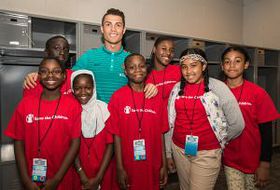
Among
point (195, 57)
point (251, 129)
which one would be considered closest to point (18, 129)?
point (195, 57)

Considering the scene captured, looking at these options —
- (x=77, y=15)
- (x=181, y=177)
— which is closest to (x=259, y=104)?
(x=181, y=177)

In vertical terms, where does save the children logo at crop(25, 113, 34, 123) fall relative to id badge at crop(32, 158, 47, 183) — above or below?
above

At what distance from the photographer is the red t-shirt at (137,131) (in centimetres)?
170

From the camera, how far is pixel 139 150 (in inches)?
66.3

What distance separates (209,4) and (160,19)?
1.35 m

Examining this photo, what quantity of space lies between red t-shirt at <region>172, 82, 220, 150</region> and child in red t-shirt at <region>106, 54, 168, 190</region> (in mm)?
124

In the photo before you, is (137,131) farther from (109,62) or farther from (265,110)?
(265,110)

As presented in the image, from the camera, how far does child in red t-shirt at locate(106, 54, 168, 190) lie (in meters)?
Answer: 1.69

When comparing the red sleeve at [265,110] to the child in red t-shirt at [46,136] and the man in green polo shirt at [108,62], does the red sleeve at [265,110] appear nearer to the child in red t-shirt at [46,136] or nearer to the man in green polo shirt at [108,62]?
the man in green polo shirt at [108,62]

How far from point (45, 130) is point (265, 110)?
1533 millimetres

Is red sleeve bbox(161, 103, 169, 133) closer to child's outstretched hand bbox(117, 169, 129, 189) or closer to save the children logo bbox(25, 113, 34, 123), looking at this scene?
child's outstretched hand bbox(117, 169, 129, 189)

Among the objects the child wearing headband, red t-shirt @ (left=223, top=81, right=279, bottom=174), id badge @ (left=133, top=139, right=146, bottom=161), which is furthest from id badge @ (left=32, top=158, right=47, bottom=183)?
red t-shirt @ (left=223, top=81, right=279, bottom=174)

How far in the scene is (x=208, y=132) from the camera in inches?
65.8

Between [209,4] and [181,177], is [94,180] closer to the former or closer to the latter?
[181,177]
